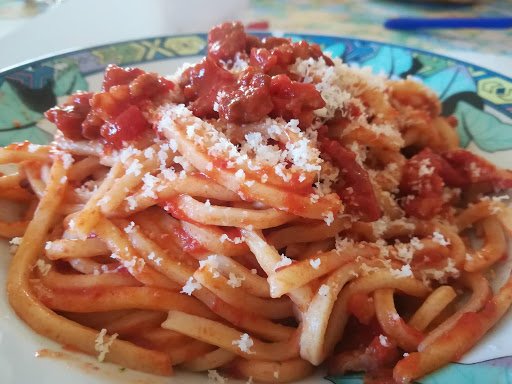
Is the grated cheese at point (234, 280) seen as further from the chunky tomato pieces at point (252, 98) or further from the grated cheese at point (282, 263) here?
the chunky tomato pieces at point (252, 98)

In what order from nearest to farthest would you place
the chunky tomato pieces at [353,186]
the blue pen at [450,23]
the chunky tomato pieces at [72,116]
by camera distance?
the chunky tomato pieces at [353,186], the chunky tomato pieces at [72,116], the blue pen at [450,23]

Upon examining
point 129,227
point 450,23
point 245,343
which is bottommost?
point 450,23

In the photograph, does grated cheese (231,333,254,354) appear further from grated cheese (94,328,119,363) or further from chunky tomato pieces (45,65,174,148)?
chunky tomato pieces (45,65,174,148)

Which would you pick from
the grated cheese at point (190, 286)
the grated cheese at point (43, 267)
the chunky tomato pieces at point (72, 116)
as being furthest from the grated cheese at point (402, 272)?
the chunky tomato pieces at point (72, 116)

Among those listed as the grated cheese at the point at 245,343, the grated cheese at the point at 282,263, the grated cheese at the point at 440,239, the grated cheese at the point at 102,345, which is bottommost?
the grated cheese at the point at 245,343

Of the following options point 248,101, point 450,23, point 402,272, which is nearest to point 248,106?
point 248,101

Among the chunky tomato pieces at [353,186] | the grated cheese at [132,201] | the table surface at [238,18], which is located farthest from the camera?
the table surface at [238,18]

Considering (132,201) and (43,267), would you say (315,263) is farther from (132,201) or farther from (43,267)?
(43,267)
